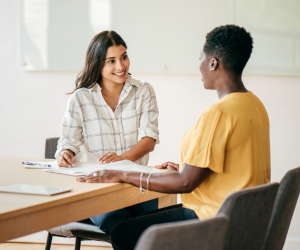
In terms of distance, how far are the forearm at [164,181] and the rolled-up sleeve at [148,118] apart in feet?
2.06

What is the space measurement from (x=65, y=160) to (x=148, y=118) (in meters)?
0.56

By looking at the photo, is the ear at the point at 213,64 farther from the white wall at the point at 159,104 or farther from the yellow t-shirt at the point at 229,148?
the white wall at the point at 159,104

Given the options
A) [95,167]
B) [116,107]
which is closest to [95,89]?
[116,107]

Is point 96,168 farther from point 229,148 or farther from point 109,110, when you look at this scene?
point 229,148

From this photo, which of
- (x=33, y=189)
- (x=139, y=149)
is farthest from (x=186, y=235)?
(x=139, y=149)

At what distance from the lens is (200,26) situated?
9.25ft

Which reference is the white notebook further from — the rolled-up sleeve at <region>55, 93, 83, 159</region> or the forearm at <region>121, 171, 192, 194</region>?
the rolled-up sleeve at <region>55, 93, 83, 159</region>

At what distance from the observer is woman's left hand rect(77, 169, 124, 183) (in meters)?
1.41

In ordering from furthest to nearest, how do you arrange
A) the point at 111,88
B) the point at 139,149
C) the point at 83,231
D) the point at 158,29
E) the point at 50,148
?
the point at 158,29 < the point at 50,148 < the point at 111,88 < the point at 139,149 < the point at 83,231

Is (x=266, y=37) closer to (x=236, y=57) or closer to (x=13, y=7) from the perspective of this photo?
→ (x=236, y=57)

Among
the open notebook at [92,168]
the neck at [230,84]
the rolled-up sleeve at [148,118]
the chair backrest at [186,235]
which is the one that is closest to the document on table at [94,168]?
the open notebook at [92,168]

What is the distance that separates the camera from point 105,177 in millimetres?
1419

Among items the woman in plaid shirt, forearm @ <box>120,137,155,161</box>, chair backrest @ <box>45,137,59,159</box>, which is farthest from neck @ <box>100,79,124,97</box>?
chair backrest @ <box>45,137,59,159</box>

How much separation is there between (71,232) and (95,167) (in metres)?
0.37
